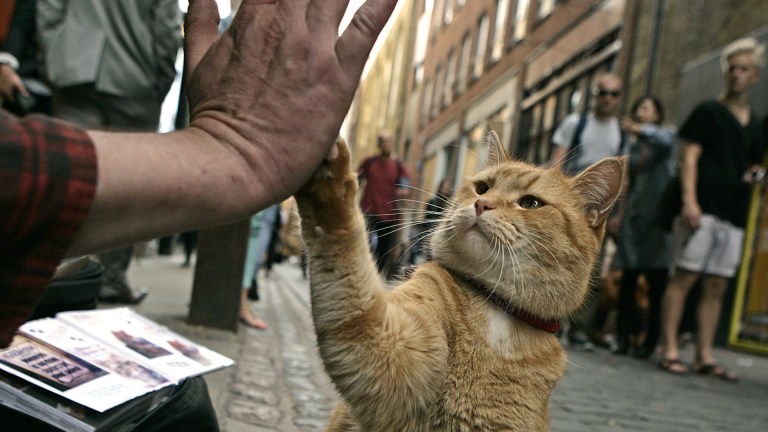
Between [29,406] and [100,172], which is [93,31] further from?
[100,172]

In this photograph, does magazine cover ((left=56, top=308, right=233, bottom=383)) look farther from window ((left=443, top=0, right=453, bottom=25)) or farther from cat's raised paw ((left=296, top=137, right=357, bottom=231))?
window ((left=443, top=0, right=453, bottom=25))

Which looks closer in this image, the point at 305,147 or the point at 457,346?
the point at 305,147

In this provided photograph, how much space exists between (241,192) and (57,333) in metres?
1.27

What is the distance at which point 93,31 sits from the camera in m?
4.05

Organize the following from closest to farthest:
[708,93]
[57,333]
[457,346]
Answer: [457,346], [57,333], [708,93]

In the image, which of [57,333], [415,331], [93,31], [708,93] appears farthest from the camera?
[708,93]

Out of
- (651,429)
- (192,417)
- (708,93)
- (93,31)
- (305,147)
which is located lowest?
(651,429)

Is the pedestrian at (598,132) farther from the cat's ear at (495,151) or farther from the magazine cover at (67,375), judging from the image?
the magazine cover at (67,375)

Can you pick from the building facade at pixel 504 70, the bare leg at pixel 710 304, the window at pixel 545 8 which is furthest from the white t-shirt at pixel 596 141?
the window at pixel 545 8

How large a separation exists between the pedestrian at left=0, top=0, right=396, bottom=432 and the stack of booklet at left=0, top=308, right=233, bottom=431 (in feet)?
2.47

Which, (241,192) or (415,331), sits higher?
(241,192)

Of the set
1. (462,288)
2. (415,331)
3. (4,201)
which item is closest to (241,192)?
(4,201)

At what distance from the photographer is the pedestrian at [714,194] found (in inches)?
210

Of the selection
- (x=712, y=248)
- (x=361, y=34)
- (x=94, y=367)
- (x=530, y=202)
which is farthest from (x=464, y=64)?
(x=361, y=34)
